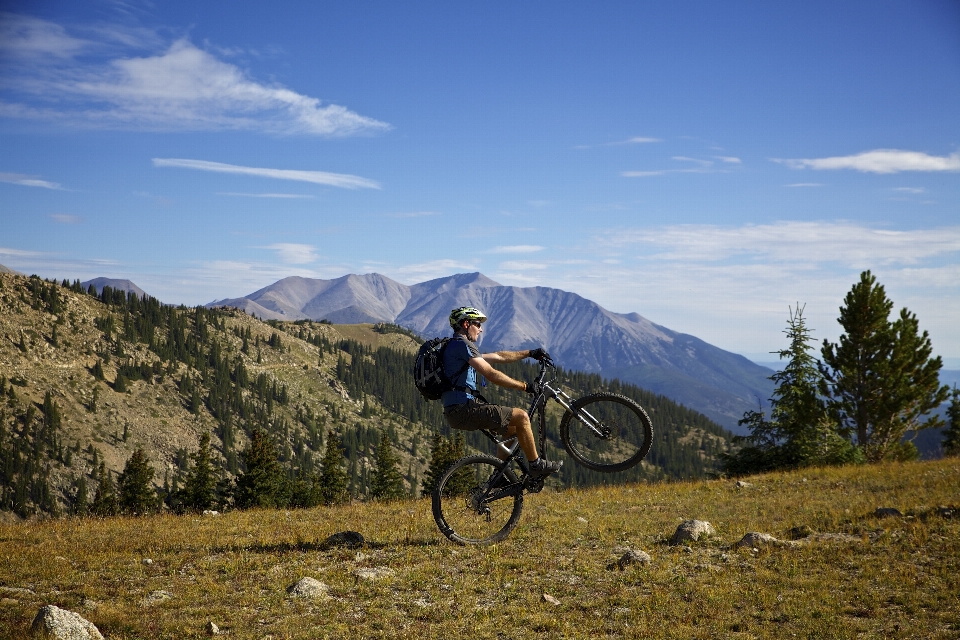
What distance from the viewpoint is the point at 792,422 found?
121 ft

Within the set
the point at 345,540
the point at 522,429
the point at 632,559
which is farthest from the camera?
the point at 345,540

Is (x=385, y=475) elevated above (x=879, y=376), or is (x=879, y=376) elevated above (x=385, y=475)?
A: (x=879, y=376)

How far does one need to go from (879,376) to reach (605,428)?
32.8 m

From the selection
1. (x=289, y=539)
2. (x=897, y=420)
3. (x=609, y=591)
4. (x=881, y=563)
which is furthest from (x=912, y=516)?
(x=897, y=420)

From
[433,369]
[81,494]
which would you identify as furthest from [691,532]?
[81,494]

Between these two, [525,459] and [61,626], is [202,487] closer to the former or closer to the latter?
[525,459]

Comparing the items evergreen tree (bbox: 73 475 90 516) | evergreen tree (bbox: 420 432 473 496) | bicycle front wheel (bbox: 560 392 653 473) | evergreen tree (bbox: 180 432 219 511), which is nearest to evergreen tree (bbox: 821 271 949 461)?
evergreen tree (bbox: 420 432 473 496)

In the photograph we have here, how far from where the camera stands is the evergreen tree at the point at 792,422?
3462 centimetres

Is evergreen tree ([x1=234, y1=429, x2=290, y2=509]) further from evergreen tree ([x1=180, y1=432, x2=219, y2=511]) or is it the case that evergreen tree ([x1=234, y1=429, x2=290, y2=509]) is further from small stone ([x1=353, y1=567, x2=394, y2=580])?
small stone ([x1=353, y1=567, x2=394, y2=580])

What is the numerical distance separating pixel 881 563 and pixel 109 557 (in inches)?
530

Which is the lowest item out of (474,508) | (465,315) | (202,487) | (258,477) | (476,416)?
(202,487)

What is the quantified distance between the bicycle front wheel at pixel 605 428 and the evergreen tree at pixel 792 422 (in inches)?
1021

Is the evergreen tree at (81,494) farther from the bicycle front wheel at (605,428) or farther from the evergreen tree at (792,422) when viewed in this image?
the bicycle front wheel at (605,428)

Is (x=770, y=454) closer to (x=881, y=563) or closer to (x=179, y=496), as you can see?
(x=881, y=563)
